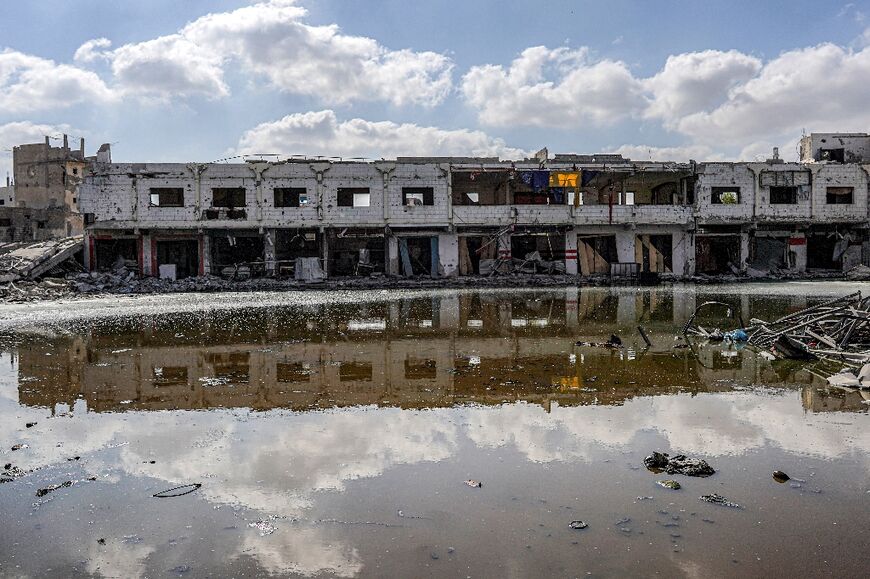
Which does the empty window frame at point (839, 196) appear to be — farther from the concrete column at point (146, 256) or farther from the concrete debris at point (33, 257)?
the concrete debris at point (33, 257)

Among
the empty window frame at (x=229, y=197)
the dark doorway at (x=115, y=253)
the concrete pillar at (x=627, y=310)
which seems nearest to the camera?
the concrete pillar at (x=627, y=310)

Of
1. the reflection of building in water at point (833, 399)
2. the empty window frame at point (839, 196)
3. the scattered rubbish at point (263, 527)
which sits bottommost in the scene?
the scattered rubbish at point (263, 527)

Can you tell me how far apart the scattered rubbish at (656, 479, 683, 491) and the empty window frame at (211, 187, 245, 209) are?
33628mm

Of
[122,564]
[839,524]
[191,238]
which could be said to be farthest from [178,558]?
[191,238]

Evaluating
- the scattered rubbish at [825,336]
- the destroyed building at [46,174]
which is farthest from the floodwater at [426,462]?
the destroyed building at [46,174]

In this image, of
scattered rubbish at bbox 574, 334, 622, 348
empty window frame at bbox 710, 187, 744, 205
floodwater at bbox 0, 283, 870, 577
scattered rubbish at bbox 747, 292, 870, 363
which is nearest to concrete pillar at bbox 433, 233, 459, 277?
empty window frame at bbox 710, 187, 744, 205

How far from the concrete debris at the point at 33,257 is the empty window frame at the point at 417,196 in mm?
17012

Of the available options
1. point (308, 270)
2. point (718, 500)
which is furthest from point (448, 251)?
point (718, 500)

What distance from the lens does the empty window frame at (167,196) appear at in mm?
34938

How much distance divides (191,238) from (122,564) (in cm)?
3372

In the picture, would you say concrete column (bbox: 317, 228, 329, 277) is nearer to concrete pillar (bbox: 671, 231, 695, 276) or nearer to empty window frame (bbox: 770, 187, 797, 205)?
concrete pillar (bbox: 671, 231, 695, 276)

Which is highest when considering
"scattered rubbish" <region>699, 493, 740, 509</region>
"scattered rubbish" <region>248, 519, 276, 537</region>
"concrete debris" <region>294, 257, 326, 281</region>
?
"concrete debris" <region>294, 257, 326, 281</region>

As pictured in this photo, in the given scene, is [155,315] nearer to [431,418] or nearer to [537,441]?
[431,418]

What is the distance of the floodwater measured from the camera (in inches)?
147
